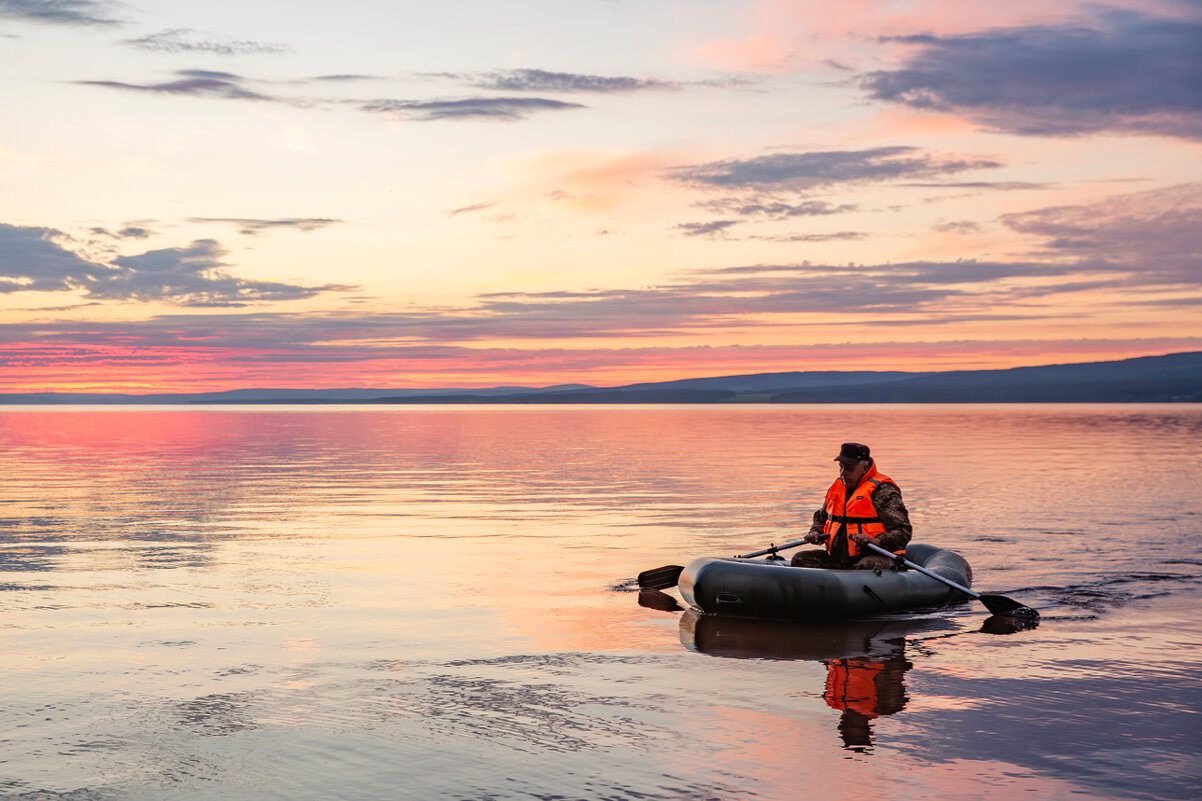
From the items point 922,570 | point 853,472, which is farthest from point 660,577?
point 922,570

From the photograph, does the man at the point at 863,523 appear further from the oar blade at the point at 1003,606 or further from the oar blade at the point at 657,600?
the oar blade at the point at 657,600

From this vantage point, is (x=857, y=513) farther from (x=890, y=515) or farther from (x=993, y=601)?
(x=993, y=601)

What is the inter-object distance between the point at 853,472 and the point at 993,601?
232cm

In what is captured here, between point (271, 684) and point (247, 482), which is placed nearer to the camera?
point (271, 684)

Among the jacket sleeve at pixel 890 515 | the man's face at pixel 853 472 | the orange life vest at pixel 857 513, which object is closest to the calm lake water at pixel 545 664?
the jacket sleeve at pixel 890 515

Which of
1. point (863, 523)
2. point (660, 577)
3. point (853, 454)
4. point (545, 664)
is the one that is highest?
→ point (853, 454)

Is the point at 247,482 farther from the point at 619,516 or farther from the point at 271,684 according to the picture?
the point at 271,684

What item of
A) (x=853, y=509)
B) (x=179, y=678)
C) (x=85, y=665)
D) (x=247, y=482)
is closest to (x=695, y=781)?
(x=179, y=678)

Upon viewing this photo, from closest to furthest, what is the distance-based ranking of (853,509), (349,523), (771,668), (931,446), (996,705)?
1. (996,705)
2. (771,668)
3. (853,509)
4. (349,523)
5. (931,446)

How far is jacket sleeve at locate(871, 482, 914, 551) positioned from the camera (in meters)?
14.9

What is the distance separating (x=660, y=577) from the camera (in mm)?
15414

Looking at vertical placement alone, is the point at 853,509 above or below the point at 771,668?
above

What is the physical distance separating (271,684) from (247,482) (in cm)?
2430

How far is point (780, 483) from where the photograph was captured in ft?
109
